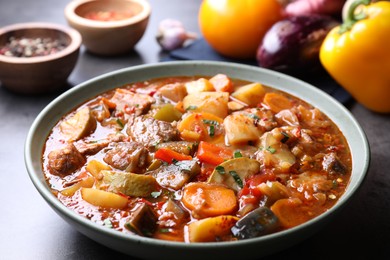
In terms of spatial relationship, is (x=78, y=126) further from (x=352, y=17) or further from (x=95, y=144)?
(x=352, y=17)

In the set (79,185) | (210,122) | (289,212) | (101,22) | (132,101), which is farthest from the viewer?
(101,22)

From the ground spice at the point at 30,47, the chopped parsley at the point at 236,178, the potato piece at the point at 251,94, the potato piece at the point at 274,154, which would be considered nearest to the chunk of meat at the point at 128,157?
the chopped parsley at the point at 236,178

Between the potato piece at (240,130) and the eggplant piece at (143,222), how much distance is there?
28.1 inches

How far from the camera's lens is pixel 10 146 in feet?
11.7

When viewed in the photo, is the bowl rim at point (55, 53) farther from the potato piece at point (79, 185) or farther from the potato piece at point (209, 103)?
the potato piece at point (79, 185)

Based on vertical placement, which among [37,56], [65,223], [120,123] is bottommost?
[65,223]

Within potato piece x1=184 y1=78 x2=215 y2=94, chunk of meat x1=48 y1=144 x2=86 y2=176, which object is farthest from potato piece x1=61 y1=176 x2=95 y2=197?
potato piece x1=184 y1=78 x2=215 y2=94

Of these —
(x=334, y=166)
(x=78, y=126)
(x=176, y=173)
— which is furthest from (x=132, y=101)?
(x=334, y=166)

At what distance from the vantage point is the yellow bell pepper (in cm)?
373

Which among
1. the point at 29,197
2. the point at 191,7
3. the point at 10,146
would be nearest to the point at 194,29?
the point at 191,7

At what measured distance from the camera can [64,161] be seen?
2742 millimetres

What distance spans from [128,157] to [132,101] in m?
0.63

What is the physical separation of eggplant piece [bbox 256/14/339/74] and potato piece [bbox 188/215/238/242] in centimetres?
195

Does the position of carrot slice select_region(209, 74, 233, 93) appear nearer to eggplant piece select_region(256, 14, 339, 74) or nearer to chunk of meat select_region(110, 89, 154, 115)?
chunk of meat select_region(110, 89, 154, 115)
